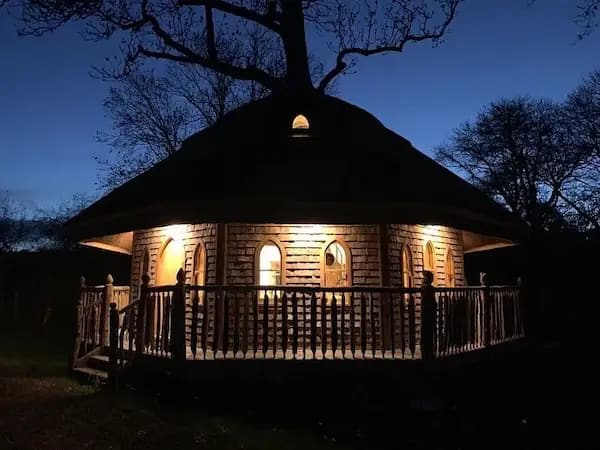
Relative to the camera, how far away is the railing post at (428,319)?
9.02 metres

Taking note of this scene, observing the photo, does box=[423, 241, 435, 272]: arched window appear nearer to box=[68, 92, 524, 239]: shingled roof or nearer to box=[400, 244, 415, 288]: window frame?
box=[400, 244, 415, 288]: window frame

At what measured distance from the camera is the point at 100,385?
416 inches

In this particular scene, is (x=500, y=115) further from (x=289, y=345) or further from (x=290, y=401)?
(x=290, y=401)

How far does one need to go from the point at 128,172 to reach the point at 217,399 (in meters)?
25.1

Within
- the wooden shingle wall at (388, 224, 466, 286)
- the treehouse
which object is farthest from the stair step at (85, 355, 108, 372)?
the wooden shingle wall at (388, 224, 466, 286)

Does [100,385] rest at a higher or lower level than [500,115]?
lower

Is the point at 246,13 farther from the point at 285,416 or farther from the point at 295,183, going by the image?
the point at 285,416

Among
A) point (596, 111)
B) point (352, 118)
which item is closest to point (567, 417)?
point (352, 118)

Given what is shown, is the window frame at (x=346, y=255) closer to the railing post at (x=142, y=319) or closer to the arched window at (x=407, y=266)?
the arched window at (x=407, y=266)

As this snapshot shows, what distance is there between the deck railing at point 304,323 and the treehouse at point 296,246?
0.04 metres

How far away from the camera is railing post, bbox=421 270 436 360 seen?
9.02 m

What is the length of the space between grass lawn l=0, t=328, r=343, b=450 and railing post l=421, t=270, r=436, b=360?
2.53 meters

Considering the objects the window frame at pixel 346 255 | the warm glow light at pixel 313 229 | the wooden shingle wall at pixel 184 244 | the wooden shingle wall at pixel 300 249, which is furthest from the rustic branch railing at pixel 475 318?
the wooden shingle wall at pixel 184 244

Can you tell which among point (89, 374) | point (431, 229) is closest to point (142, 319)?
point (89, 374)
